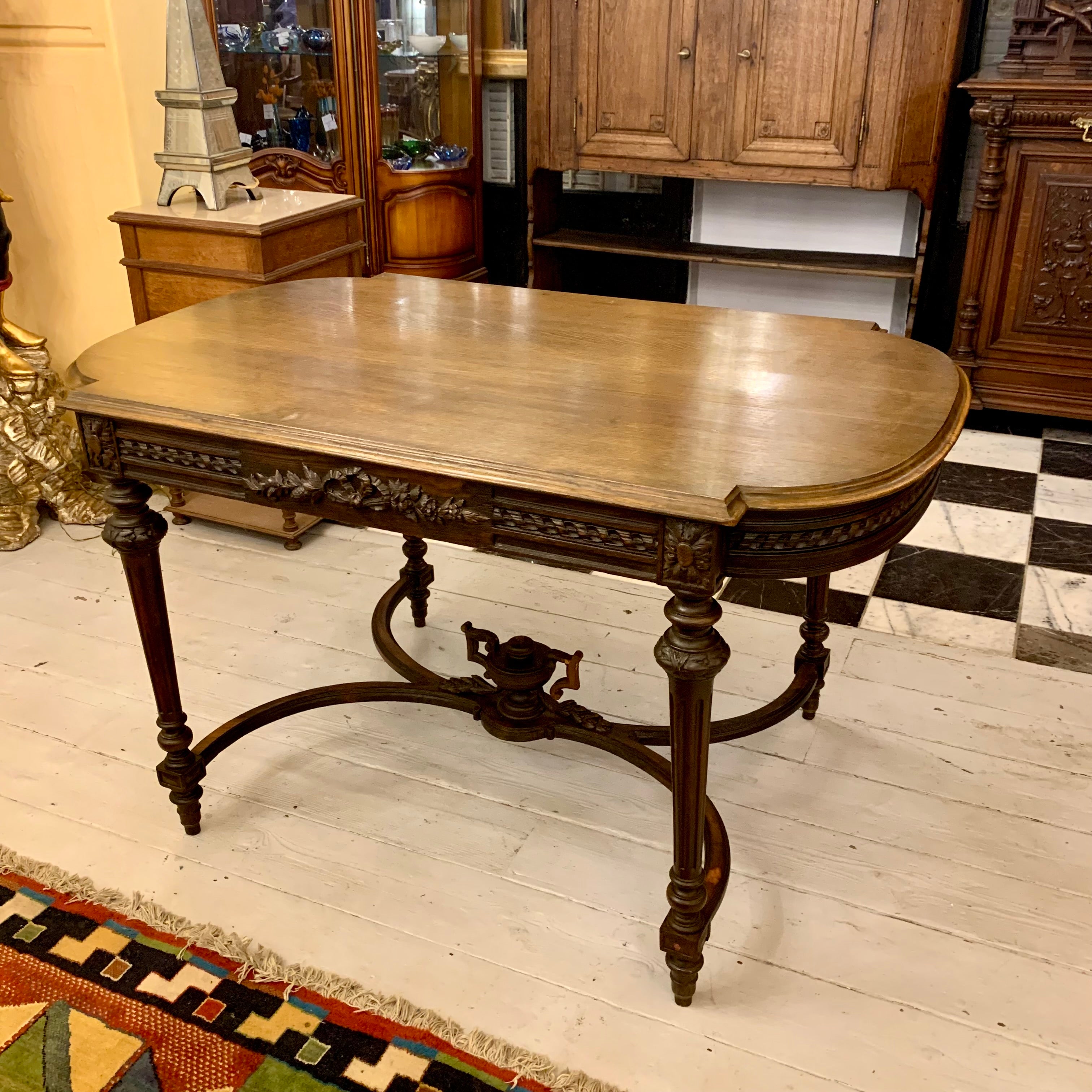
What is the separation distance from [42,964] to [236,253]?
5.92 feet

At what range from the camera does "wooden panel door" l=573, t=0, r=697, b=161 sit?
12.4ft

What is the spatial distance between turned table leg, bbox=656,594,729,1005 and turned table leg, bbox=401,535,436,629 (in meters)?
1.07

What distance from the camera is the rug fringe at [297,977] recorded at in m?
1.53

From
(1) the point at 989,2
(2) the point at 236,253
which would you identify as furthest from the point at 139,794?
(1) the point at 989,2

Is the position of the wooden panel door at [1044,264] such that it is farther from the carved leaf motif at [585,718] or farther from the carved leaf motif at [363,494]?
the carved leaf motif at [363,494]

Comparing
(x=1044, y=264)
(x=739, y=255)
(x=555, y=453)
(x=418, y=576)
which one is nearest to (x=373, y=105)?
(x=739, y=255)

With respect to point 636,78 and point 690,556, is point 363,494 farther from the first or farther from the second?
point 636,78

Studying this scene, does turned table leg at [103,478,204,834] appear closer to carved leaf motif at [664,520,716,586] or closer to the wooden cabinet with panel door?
carved leaf motif at [664,520,716,586]

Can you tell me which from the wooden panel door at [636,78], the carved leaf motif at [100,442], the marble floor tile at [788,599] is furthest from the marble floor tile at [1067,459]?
the carved leaf motif at [100,442]

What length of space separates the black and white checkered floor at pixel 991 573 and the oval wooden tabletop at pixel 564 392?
76 centimetres

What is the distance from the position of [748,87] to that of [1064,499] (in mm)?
1736

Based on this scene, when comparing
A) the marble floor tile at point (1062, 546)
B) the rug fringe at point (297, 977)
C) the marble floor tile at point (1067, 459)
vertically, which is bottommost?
the rug fringe at point (297, 977)

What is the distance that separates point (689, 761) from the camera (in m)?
1.51

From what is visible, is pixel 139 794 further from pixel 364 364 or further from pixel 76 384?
pixel 364 364
